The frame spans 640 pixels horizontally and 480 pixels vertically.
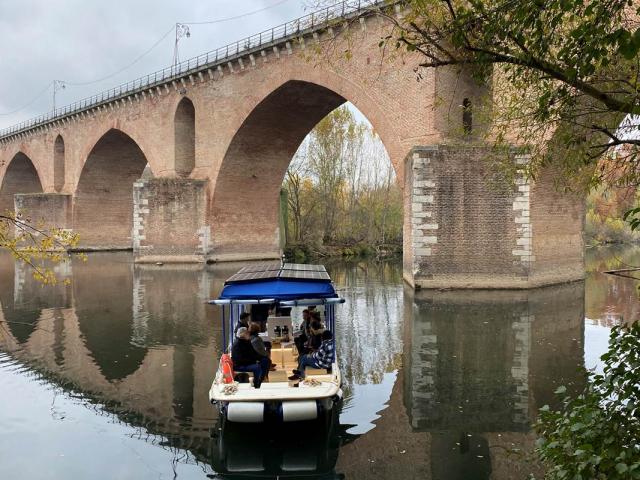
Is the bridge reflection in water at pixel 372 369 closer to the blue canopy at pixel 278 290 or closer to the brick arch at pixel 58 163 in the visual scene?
the blue canopy at pixel 278 290

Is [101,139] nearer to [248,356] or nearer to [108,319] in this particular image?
[108,319]

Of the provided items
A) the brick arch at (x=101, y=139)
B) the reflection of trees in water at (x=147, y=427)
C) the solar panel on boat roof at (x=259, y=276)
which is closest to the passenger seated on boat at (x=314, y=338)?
→ the solar panel on boat roof at (x=259, y=276)

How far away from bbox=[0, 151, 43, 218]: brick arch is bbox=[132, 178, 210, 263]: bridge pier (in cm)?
2974

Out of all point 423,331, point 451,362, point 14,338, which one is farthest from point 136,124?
point 451,362

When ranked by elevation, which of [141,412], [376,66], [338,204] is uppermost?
[376,66]

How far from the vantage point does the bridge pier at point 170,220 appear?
30.3 metres

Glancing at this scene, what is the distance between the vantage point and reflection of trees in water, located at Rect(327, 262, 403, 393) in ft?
31.2

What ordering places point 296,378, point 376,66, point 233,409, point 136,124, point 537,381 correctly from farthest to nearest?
point 136,124 < point 376,66 < point 537,381 < point 296,378 < point 233,409

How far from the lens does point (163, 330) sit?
1269 centimetres

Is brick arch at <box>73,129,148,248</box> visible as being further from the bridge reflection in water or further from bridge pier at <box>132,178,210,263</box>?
the bridge reflection in water

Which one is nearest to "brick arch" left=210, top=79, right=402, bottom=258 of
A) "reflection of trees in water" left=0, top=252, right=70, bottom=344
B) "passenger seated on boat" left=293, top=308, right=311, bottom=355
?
"reflection of trees in water" left=0, top=252, right=70, bottom=344

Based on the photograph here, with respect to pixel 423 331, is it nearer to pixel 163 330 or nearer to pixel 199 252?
pixel 163 330

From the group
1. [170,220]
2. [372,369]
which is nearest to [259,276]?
[372,369]

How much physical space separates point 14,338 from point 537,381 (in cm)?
1004
